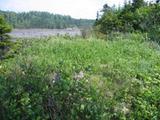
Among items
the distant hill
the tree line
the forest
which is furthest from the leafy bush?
the distant hill

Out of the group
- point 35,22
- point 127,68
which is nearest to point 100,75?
point 127,68

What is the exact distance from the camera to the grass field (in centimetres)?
671

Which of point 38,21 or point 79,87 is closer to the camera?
point 79,87

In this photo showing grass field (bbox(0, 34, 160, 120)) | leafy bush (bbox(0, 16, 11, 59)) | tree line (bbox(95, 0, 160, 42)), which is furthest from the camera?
leafy bush (bbox(0, 16, 11, 59))

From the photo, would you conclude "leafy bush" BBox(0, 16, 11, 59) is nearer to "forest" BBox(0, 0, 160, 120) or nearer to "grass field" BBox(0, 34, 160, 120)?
"forest" BBox(0, 0, 160, 120)

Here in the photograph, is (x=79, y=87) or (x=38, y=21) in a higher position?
(x=79, y=87)

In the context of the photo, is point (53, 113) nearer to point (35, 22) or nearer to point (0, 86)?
point (0, 86)

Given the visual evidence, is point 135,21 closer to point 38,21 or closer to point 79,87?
point 79,87

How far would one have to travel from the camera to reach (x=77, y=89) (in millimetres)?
6824

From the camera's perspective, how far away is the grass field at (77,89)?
6.71m

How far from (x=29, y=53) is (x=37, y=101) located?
2116 millimetres

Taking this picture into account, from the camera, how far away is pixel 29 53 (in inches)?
345

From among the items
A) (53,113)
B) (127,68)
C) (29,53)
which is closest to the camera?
(53,113)

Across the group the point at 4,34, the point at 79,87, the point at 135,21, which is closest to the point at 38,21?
the point at 4,34
